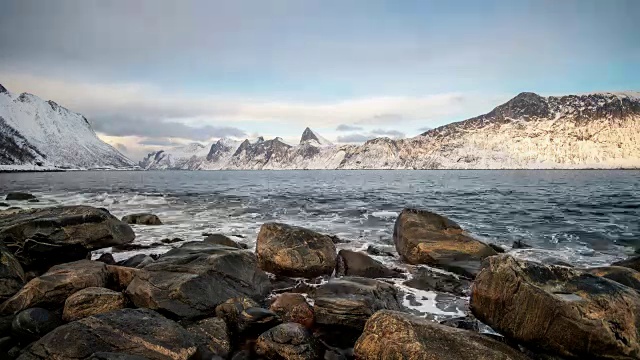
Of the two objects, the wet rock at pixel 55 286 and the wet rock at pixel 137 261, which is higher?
the wet rock at pixel 55 286

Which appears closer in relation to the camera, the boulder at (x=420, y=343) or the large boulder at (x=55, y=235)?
the boulder at (x=420, y=343)

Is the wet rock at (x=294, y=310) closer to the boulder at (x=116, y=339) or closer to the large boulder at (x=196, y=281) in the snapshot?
the large boulder at (x=196, y=281)

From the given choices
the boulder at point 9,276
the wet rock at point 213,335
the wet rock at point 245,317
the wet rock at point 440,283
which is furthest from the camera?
the wet rock at point 440,283

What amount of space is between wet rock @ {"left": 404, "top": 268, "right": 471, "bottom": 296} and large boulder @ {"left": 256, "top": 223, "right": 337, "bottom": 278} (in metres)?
3.14

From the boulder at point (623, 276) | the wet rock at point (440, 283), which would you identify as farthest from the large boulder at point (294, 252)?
the boulder at point (623, 276)

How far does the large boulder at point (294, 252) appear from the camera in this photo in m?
12.9

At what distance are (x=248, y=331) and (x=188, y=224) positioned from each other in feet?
59.1

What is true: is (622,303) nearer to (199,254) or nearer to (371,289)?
(371,289)

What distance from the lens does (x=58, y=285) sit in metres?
9.06

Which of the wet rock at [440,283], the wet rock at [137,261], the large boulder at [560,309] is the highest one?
the large boulder at [560,309]

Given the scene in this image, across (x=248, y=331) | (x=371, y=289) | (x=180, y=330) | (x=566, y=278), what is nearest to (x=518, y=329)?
(x=566, y=278)

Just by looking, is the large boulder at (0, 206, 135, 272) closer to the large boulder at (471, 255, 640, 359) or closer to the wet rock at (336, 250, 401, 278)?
the wet rock at (336, 250, 401, 278)

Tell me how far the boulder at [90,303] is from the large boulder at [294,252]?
553cm

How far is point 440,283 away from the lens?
1225 cm
